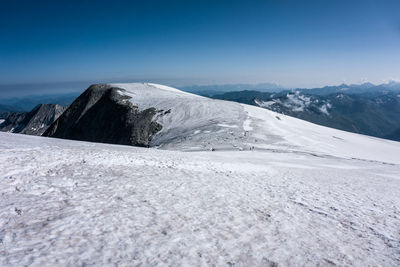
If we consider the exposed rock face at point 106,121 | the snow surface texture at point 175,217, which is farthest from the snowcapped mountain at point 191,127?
the snow surface texture at point 175,217

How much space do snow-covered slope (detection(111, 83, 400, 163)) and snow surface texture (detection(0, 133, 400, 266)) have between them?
16208 millimetres

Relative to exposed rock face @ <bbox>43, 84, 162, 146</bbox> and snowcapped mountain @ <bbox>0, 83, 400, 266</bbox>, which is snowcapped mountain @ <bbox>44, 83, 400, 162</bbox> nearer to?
exposed rock face @ <bbox>43, 84, 162, 146</bbox>

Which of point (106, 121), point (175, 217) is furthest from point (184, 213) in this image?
point (106, 121)

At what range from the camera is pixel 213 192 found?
11.0 m

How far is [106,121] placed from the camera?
56.2 metres

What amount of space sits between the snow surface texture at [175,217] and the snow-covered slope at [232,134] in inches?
638

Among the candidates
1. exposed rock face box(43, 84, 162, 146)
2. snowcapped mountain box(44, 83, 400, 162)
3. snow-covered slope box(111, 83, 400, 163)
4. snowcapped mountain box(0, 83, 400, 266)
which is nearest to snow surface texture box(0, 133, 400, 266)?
snowcapped mountain box(0, 83, 400, 266)

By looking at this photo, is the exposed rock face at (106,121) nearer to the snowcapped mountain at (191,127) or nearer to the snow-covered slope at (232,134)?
the snowcapped mountain at (191,127)

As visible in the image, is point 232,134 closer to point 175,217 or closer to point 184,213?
point 184,213

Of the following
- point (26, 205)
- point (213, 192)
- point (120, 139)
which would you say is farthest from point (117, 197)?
point (120, 139)

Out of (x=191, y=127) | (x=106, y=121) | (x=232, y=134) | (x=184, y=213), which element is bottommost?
→ (x=106, y=121)

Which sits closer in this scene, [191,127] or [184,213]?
[184,213]

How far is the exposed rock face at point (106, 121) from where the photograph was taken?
150 ft

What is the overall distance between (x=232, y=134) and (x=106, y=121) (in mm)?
36877
